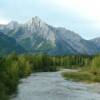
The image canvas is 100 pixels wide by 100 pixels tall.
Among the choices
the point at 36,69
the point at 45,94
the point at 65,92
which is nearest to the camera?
the point at 45,94

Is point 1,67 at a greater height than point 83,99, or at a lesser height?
greater

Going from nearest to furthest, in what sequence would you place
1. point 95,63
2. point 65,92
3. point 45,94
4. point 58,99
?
point 58,99 < point 45,94 < point 65,92 < point 95,63

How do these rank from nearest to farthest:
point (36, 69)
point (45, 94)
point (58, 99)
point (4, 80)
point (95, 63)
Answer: point (4, 80) < point (58, 99) < point (45, 94) < point (95, 63) < point (36, 69)

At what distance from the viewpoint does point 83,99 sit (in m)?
74.6

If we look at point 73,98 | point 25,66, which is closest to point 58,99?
point 73,98

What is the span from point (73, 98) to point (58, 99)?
3.98 m

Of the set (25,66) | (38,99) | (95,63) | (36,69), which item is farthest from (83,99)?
(36,69)

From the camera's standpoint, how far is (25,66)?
142000 millimetres

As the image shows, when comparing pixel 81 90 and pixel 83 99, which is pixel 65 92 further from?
pixel 83 99

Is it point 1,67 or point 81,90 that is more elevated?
point 1,67

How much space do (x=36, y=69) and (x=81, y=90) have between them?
102 m

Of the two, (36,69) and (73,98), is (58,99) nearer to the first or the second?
(73,98)

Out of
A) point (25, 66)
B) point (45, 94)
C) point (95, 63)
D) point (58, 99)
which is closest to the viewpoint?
point (58, 99)

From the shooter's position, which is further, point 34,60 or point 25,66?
point 34,60
